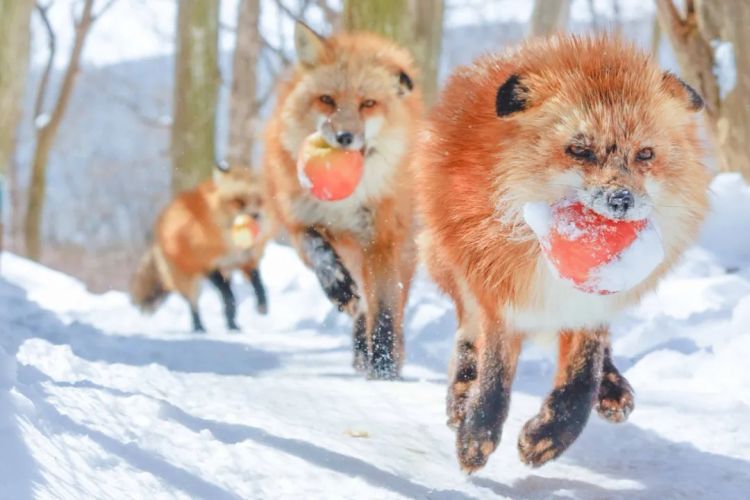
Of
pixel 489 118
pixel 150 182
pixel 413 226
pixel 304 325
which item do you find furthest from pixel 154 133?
pixel 489 118

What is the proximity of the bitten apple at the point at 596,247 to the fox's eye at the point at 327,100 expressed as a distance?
113 inches

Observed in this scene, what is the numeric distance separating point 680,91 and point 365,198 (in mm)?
2607

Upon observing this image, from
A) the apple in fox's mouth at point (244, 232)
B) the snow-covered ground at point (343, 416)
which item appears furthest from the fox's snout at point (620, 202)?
the apple in fox's mouth at point (244, 232)

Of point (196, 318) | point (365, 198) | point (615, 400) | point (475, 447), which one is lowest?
point (196, 318)

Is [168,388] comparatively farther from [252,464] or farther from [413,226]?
[413,226]

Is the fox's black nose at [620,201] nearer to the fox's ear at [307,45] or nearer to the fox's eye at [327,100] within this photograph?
the fox's eye at [327,100]

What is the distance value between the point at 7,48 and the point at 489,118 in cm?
557

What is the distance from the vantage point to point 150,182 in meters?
35.8

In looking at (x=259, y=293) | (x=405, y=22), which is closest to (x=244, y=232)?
(x=259, y=293)

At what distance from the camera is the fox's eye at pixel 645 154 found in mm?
A: 2891

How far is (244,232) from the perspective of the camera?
391 inches

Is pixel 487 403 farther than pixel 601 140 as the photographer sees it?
Yes

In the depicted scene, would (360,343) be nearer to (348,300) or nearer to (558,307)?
(348,300)

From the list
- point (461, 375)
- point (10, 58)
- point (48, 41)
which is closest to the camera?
point (461, 375)
